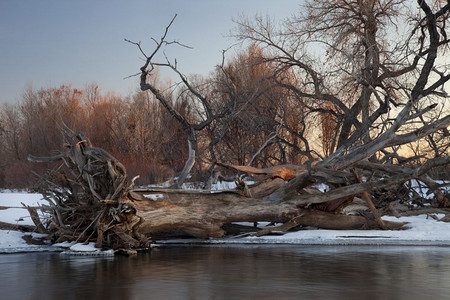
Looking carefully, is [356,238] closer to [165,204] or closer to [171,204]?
[171,204]

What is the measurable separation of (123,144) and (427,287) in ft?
132

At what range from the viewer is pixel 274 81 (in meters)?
28.0

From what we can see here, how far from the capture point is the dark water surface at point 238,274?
338 inches

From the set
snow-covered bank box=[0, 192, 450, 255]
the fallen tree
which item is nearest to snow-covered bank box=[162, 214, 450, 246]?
snow-covered bank box=[0, 192, 450, 255]

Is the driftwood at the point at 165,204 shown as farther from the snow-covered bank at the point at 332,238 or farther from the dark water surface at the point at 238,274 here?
the dark water surface at the point at 238,274

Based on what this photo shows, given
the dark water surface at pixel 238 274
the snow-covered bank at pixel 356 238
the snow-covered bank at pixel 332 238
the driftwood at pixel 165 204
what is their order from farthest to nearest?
the snow-covered bank at pixel 356 238 < the snow-covered bank at pixel 332 238 < the driftwood at pixel 165 204 < the dark water surface at pixel 238 274

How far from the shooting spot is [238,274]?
33.5 ft

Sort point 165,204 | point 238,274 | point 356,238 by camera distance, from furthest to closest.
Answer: point 356,238
point 165,204
point 238,274

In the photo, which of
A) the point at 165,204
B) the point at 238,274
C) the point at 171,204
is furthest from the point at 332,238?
the point at 238,274

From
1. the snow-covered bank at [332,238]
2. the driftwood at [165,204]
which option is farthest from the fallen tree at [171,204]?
the snow-covered bank at [332,238]

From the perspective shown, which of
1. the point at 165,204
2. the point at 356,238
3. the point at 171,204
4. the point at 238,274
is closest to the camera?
the point at 238,274

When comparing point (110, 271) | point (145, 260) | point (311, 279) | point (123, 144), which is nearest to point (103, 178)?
point (145, 260)

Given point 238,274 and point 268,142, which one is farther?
point 268,142

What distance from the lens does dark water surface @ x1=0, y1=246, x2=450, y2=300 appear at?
8.58 m
